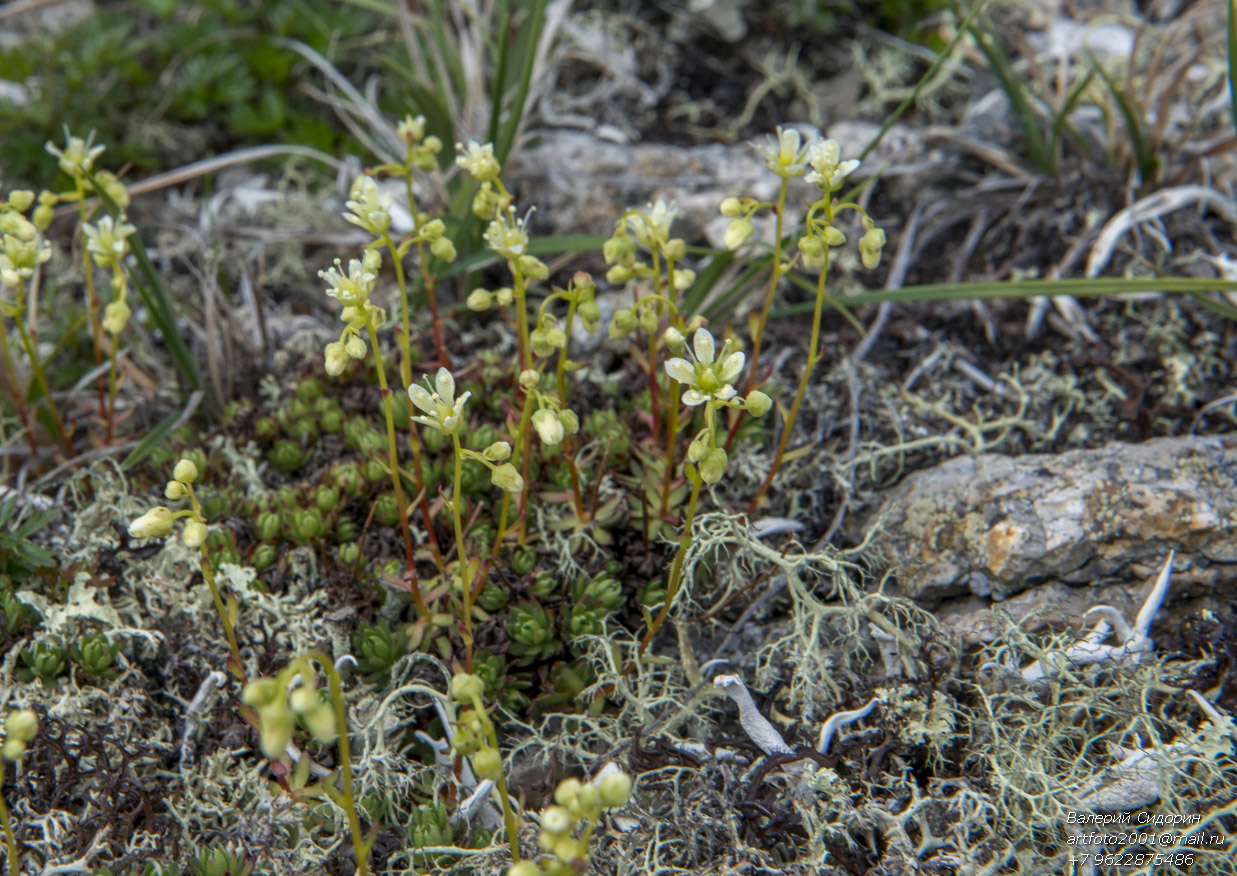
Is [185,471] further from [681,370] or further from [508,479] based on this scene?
[681,370]

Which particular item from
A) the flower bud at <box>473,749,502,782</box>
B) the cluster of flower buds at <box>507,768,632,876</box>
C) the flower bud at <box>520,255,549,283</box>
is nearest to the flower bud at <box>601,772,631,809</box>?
the cluster of flower buds at <box>507,768,632,876</box>

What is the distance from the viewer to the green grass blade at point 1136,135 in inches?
140

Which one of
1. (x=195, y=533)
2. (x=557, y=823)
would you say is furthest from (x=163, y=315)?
(x=557, y=823)

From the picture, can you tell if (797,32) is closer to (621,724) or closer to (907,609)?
(907,609)

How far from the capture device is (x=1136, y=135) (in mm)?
3631

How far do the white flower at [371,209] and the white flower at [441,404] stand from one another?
0.56 m

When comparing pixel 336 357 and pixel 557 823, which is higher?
pixel 336 357

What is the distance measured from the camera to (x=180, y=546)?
8.93 feet

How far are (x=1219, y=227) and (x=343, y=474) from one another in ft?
11.8

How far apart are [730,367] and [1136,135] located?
2652 mm

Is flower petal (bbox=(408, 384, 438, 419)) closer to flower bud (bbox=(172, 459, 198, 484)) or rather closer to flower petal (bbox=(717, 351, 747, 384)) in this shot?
flower bud (bbox=(172, 459, 198, 484))

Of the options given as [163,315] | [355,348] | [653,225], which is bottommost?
[163,315]

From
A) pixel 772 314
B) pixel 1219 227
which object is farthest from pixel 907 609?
pixel 1219 227

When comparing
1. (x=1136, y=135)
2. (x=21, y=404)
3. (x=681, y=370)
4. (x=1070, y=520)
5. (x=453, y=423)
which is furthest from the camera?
(x=1136, y=135)
